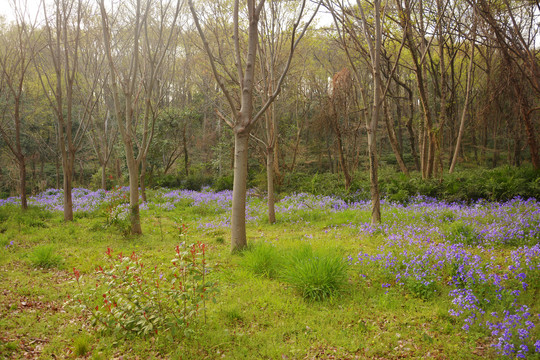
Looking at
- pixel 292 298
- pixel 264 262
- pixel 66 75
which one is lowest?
pixel 292 298

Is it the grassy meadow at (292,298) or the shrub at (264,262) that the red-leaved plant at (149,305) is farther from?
the shrub at (264,262)

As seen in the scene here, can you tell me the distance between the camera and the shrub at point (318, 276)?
4402mm

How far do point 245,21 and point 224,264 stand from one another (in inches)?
365

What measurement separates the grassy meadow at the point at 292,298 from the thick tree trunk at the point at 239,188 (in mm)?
308

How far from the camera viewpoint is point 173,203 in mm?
13508

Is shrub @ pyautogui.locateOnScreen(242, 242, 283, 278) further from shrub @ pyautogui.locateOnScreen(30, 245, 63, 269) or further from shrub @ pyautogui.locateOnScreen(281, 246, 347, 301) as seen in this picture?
shrub @ pyautogui.locateOnScreen(30, 245, 63, 269)

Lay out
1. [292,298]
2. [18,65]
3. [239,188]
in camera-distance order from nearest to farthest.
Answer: [292,298], [239,188], [18,65]

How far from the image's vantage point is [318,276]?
14.5 feet

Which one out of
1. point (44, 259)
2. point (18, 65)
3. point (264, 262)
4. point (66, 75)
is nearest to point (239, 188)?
point (264, 262)

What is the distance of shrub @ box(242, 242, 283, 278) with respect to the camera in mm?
5301

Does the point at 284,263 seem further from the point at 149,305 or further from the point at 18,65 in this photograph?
the point at 18,65

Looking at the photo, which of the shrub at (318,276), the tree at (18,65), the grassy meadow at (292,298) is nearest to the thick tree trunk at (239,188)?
the grassy meadow at (292,298)

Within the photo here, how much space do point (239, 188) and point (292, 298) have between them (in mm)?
2461

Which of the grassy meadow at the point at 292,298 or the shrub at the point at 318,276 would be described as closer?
the grassy meadow at the point at 292,298
